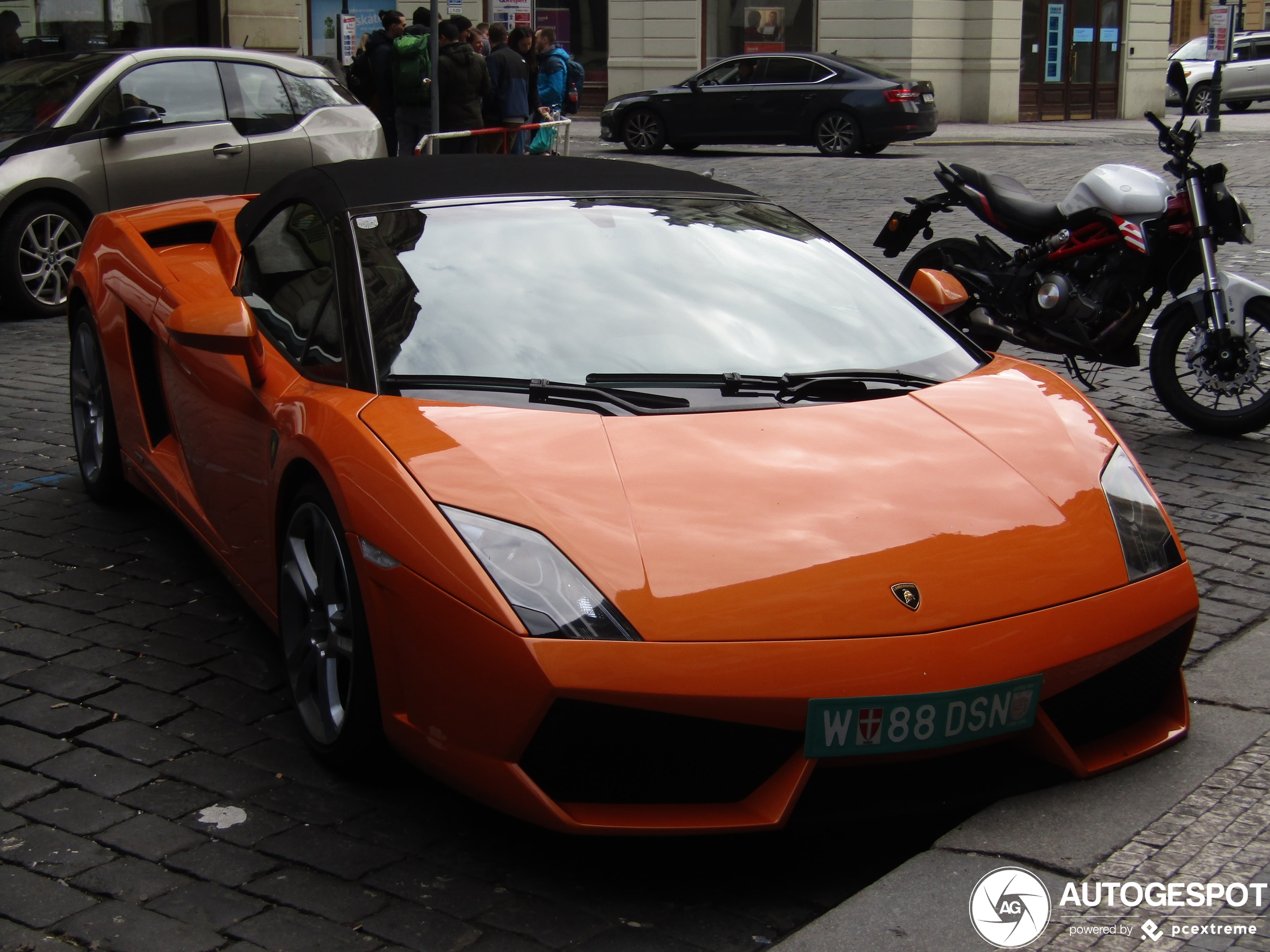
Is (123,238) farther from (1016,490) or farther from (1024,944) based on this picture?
(1024,944)

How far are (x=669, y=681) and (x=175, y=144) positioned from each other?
8.58 metres

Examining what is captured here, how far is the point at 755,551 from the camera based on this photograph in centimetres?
289

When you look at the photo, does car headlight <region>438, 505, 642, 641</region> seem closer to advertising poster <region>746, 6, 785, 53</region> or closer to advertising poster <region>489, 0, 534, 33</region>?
advertising poster <region>489, 0, 534, 33</region>

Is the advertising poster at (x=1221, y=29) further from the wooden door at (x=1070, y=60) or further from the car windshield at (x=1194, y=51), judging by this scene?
the car windshield at (x=1194, y=51)

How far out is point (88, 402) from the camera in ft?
17.9

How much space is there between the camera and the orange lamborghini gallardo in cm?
274

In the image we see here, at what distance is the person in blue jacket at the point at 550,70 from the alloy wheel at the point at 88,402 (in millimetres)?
13907

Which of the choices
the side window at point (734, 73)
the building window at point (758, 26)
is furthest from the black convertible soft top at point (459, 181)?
the building window at point (758, 26)

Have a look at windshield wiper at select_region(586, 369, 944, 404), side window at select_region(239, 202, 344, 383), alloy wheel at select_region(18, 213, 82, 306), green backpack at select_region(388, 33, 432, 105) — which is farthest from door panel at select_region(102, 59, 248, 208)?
windshield wiper at select_region(586, 369, 944, 404)

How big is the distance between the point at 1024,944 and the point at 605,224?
7.35ft

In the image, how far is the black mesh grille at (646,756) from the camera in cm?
271

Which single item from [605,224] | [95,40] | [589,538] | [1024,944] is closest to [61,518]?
[605,224]

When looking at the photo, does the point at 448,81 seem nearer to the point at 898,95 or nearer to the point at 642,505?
the point at 898,95

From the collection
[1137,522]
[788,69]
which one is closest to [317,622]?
[1137,522]
